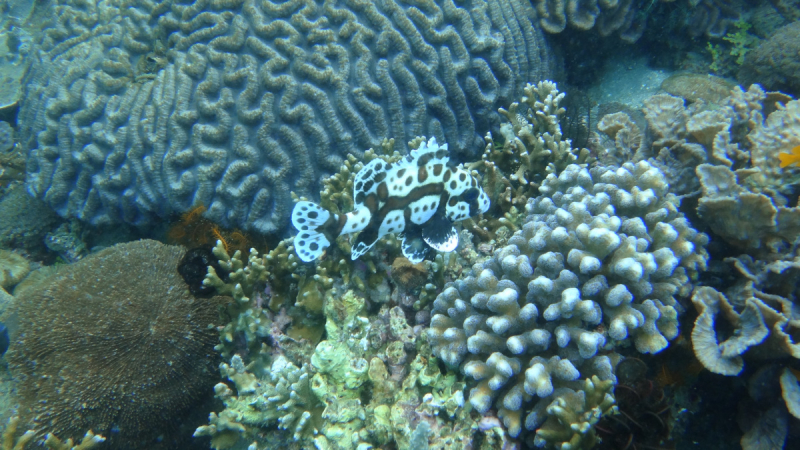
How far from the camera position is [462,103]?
4.59m

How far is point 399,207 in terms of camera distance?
120 inches

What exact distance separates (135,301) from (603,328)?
3507mm

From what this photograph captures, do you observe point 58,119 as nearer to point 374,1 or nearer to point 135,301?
point 135,301

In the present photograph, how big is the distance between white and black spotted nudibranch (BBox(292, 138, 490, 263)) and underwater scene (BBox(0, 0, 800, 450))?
0.02 meters

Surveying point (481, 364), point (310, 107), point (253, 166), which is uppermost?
point (310, 107)

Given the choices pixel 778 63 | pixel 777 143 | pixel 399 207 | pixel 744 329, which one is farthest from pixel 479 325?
pixel 778 63

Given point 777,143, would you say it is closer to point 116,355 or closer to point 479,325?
point 479,325

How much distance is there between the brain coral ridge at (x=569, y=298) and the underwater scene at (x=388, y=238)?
0.02m

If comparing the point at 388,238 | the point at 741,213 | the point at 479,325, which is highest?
the point at 388,238

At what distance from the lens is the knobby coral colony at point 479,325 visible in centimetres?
246

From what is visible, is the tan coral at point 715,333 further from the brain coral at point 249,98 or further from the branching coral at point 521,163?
Result: the brain coral at point 249,98

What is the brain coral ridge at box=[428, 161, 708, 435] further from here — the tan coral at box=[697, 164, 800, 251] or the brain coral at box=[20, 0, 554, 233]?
the brain coral at box=[20, 0, 554, 233]

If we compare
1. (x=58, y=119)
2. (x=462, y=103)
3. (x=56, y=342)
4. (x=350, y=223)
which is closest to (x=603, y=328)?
(x=350, y=223)

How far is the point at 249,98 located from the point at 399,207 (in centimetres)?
230
